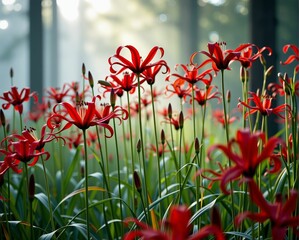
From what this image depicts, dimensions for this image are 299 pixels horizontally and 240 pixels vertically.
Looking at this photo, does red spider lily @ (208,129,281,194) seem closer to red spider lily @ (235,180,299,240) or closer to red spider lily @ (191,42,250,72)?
red spider lily @ (235,180,299,240)

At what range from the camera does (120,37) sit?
4.74 metres

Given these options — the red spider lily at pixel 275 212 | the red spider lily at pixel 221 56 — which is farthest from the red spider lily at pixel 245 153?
the red spider lily at pixel 221 56

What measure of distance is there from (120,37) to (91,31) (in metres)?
0.31

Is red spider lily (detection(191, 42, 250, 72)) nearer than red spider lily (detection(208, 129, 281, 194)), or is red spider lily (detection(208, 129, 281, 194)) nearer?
red spider lily (detection(208, 129, 281, 194))

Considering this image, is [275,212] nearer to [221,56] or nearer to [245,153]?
[245,153]

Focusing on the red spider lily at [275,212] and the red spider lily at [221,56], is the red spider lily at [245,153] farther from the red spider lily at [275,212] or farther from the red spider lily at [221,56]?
the red spider lily at [221,56]

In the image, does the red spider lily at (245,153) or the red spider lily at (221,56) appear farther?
the red spider lily at (221,56)

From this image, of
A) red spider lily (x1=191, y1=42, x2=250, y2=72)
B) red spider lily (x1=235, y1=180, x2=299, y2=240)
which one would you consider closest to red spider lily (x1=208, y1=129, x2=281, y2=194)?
red spider lily (x1=235, y1=180, x2=299, y2=240)

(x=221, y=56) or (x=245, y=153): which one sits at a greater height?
(x=221, y=56)

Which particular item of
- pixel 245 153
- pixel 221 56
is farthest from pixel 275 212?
pixel 221 56

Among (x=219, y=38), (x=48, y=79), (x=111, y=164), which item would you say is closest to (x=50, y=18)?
(x=48, y=79)

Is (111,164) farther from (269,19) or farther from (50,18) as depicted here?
(50,18)

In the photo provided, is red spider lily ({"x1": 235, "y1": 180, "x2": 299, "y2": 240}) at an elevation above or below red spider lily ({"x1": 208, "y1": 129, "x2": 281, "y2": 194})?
below

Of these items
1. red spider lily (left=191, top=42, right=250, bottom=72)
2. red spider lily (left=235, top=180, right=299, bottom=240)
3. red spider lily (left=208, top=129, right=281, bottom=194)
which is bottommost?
red spider lily (left=235, top=180, right=299, bottom=240)
